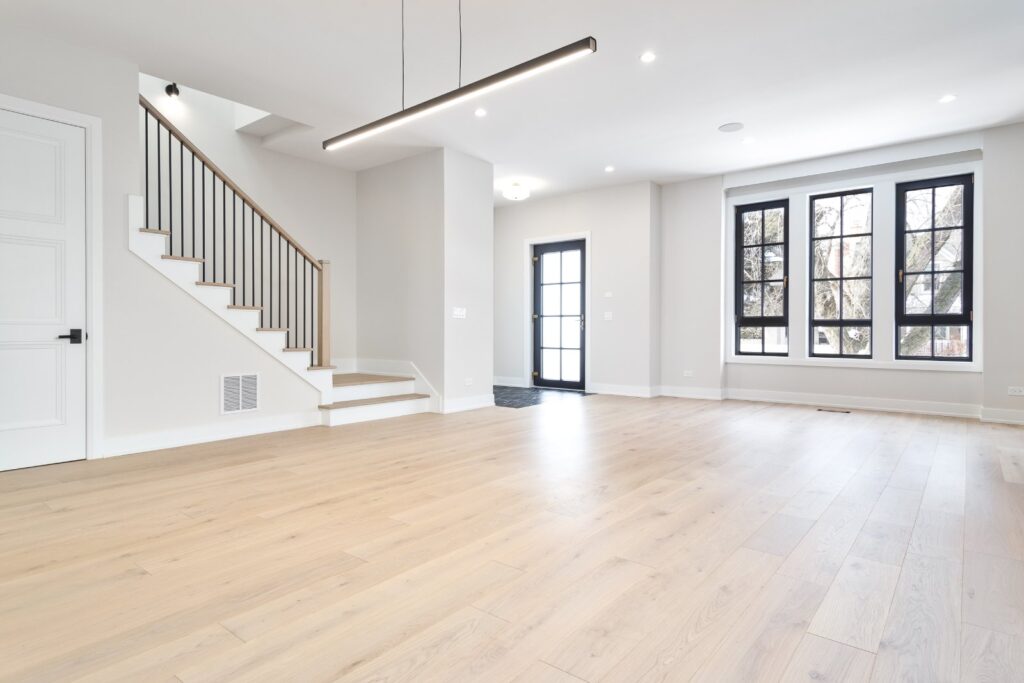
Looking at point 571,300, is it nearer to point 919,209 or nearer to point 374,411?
point 374,411

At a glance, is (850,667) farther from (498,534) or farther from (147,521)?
(147,521)

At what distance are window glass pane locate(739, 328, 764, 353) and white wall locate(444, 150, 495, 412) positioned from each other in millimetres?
3637

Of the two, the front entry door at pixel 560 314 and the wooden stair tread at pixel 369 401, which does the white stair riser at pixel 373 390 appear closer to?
the wooden stair tread at pixel 369 401

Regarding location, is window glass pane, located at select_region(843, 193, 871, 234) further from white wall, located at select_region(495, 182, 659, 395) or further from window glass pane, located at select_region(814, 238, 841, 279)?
white wall, located at select_region(495, 182, 659, 395)

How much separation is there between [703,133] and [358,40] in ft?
12.3

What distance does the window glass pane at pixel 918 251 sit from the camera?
6.34m

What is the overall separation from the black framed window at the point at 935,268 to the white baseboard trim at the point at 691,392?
7.19 ft

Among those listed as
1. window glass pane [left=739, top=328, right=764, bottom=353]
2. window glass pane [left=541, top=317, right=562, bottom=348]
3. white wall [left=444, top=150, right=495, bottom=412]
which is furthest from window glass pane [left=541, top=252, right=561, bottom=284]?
window glass pane [left=739, top=328, right=764, bottom=353]

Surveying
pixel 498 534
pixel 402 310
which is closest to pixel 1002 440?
Result: pixel 498 534

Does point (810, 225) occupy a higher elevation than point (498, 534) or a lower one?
higher

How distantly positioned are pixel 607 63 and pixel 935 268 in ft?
15.8

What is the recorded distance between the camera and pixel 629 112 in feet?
17.4

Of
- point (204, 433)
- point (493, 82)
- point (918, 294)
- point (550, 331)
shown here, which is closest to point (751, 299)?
point (918, 294)

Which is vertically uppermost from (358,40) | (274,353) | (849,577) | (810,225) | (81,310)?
(358,40)
